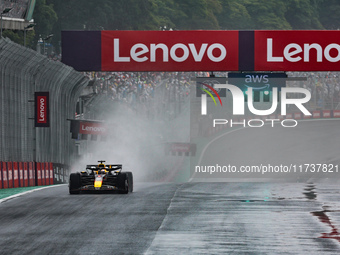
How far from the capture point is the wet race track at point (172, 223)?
35.6 ft

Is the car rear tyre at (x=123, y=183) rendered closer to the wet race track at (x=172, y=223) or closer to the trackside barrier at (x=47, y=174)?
the wet race track at (x=172, y=223)

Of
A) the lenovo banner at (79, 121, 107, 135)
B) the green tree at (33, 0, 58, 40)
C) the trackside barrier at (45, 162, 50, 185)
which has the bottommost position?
the trackside barrier at (45, 162, 50, 185)

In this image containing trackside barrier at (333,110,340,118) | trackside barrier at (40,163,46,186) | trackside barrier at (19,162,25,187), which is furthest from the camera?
trackside barrier at (333,110,340,118)

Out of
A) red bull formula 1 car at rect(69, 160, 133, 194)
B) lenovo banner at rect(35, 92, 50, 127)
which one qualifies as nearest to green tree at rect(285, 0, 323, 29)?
lenovo banner at rect(35, 92, 50, 127)

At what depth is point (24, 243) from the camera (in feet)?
37.0

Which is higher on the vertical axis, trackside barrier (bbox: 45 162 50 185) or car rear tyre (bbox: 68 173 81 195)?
car rear tyre (bbox: 68 173 81 195)

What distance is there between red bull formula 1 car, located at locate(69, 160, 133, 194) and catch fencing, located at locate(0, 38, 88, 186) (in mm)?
3719

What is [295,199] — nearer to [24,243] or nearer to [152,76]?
[24,243]

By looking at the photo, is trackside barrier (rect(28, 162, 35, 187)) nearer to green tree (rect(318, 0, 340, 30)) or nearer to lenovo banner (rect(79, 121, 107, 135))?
lenovo banner (rect(79, 121, 107, 135))

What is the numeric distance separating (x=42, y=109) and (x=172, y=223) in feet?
43.7

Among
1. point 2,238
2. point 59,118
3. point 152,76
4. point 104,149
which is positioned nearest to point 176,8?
point 152,76

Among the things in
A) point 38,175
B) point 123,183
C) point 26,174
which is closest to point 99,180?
point 123,183

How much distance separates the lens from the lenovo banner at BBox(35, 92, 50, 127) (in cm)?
2559

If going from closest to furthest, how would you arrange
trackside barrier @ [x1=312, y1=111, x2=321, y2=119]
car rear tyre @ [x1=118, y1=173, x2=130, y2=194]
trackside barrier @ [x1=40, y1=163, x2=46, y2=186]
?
car rear tyre @ [x1=118, y1=173, x2=130, y2=194], trackside barrier @ [x1=40, y1=163, x2=46, y2=186], trackside barrier @ [x1=312, y1=111, x2=321, y2=119]
